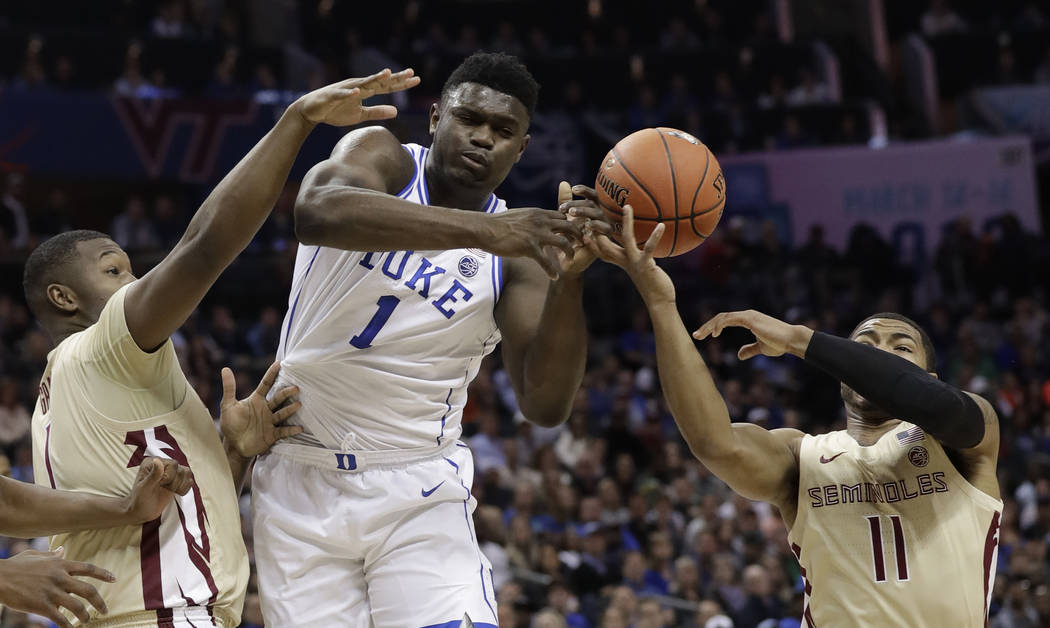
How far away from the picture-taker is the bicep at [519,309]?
428 cm

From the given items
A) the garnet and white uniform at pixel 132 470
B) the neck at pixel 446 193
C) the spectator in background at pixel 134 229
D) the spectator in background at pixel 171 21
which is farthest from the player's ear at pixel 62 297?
the spectator in background at pixel 171 21

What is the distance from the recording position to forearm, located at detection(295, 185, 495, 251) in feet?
11.6

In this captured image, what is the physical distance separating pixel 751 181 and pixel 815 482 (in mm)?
13336

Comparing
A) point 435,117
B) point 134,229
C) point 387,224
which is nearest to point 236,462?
point 387,224

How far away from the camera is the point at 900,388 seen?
3.87m

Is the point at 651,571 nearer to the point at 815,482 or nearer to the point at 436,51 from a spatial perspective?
the point at 815,482

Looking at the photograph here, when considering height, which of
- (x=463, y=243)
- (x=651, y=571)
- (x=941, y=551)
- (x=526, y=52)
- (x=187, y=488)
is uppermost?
(x=526, y=52)

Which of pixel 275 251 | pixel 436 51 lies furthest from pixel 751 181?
pixel 275 251

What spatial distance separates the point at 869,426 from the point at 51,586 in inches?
108

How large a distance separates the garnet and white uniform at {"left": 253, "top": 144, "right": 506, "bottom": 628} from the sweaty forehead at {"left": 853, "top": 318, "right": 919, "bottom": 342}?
4.37 feet

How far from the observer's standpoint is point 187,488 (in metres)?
3.76

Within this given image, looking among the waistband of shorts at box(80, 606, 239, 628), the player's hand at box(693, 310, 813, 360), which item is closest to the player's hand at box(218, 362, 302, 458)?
the waistband of shorts at box(80, 606, 239, 628)

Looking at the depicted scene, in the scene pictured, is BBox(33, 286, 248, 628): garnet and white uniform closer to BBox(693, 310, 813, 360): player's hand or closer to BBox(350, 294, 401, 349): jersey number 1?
BBox(350, 294, 401, 349): jersey number 1

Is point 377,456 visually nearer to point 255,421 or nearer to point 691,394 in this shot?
point 255,421
